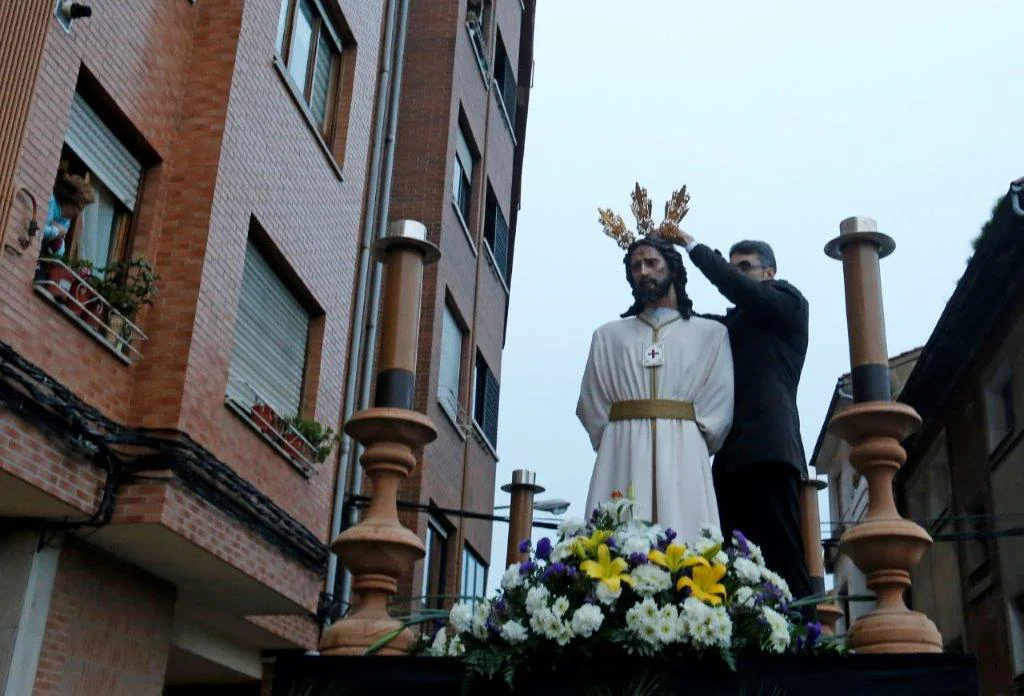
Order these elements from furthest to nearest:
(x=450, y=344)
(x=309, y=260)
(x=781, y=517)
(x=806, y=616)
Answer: (x=450, y=344)
(x=309, y=260)
(x=781, y=517)
(x=806, y=616)

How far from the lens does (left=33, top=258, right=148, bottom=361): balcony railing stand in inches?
341

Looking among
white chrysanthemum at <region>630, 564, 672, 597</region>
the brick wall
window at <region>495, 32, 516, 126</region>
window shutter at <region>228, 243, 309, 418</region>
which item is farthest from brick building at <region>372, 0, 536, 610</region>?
white chrysanthemum at <region>630, 564, 672, 597</region>

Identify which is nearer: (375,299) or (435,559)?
(375,299)

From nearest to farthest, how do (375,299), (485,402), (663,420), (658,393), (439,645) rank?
(439,645) → (663,420) → (658,393) → (375,299) → (485,402)

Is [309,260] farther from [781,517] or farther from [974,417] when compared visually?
[974,417]

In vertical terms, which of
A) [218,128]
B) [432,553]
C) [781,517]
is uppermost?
[218,128]

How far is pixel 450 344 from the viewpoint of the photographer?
1852 centimetres

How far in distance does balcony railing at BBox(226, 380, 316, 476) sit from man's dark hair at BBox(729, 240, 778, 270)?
6.03 m

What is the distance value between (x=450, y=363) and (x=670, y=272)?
13.0m

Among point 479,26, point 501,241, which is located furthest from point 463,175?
point 501,241

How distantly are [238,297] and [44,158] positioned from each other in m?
2.66

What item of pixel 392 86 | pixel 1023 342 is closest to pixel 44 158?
pixel 392 86

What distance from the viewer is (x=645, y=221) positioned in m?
5.61

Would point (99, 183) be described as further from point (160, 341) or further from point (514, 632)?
point (514, 632)
